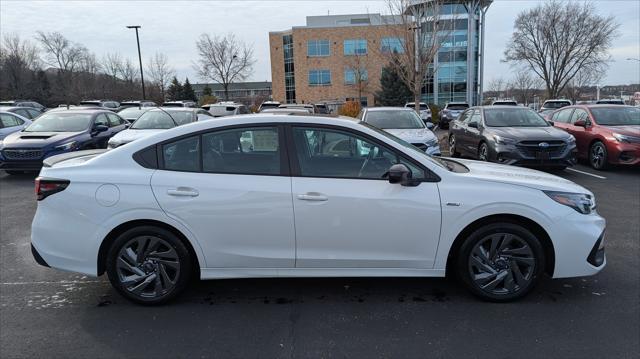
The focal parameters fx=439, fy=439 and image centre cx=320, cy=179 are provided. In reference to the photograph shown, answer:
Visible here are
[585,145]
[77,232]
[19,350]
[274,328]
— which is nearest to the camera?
[19,350]

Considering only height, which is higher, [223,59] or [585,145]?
[223,59]

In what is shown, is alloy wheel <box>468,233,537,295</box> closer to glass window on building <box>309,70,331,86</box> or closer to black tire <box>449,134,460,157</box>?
black tire <box>449,134,460,157</box>

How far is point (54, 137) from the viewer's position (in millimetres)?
10414

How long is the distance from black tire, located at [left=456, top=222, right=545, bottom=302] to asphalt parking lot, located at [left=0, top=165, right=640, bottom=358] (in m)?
0.13

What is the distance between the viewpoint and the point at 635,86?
183ft

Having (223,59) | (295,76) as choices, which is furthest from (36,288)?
(295,76)

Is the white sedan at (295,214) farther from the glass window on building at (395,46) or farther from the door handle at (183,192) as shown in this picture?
the glass window on building at (395,46)

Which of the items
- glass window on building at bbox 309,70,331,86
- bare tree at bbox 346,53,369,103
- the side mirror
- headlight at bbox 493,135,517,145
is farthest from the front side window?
glass window on building at bbox 309,70,331,86

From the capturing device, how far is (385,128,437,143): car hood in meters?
9.16

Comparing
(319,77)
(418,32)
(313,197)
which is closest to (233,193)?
(313,197)

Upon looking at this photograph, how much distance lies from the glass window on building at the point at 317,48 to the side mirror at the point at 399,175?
54985 mm

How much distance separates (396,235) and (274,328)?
4.00ft

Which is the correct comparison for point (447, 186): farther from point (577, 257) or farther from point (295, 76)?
point (295, 76)

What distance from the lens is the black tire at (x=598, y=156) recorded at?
1027cm
